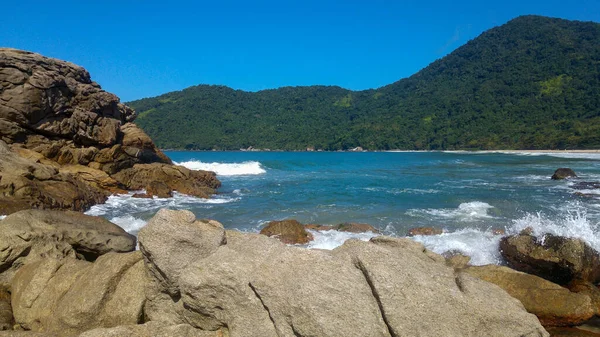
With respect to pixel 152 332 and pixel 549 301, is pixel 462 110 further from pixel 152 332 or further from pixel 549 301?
pixel 152 332

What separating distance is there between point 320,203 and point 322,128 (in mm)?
159644

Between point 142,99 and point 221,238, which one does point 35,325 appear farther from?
point 142,99

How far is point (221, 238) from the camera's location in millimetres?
5125

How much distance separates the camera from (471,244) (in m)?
11.0

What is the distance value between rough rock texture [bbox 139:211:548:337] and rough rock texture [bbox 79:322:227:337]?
0.31 feet

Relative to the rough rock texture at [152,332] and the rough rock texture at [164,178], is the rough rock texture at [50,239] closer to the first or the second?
the rough rock texture at [152,332]

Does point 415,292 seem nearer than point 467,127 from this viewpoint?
Yes

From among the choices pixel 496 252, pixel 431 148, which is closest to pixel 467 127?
pixel 431 148

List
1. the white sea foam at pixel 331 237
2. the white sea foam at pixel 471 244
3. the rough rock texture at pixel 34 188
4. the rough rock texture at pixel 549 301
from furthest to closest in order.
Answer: the rough rock texture at pixel 34 188 < the white sea foam at pixel 331 237 < the white sea foam at pixel 471 244 < the rough rock texture at pixel 549 301

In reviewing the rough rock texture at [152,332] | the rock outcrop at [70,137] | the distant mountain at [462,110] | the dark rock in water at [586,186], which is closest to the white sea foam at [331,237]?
the rough rock texture at [152,332]

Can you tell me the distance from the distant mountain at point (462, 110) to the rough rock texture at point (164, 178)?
93101mm

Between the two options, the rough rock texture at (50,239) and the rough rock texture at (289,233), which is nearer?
the rough rock texture at (50,239)

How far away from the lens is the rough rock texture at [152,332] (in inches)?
171

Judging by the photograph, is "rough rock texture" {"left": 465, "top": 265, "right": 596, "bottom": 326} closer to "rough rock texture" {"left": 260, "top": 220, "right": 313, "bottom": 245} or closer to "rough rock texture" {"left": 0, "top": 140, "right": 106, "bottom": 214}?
"rough rock texture" {"left": 260, "top": 220, "right": 313, "bottom": 245}
